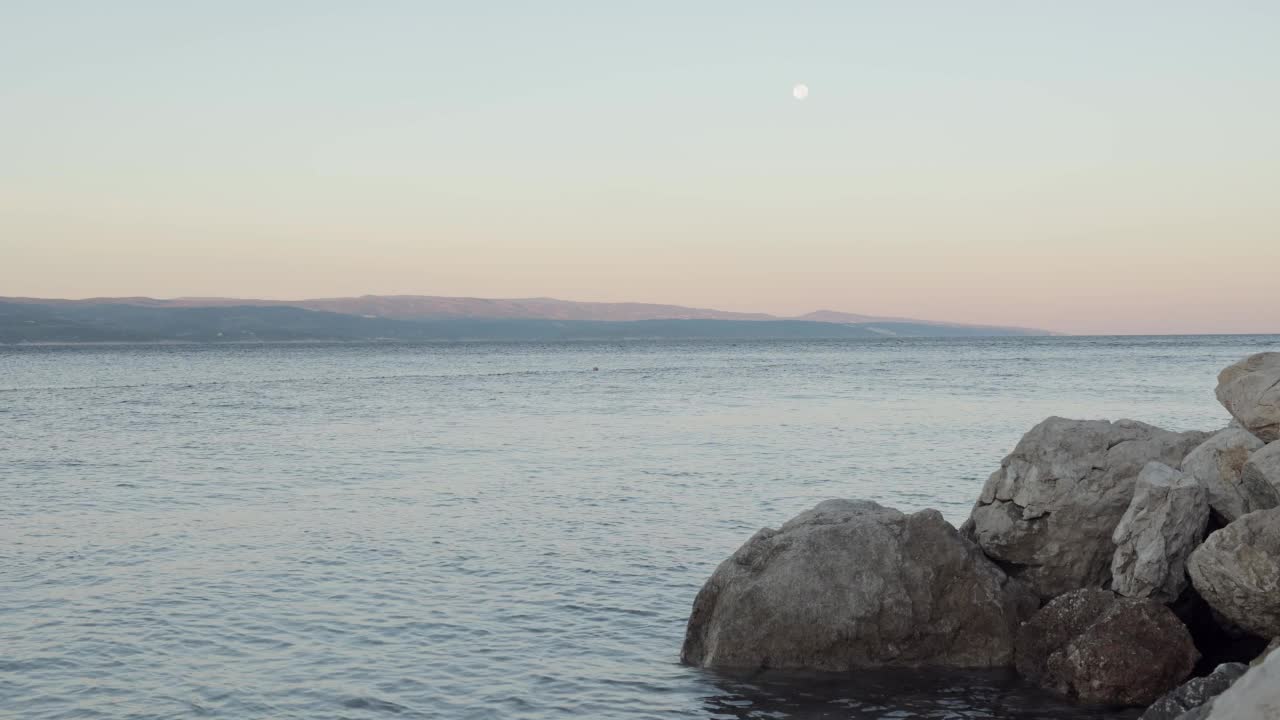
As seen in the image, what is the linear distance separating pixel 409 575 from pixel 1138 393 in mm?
54864

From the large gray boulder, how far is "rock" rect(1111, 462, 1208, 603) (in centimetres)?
699

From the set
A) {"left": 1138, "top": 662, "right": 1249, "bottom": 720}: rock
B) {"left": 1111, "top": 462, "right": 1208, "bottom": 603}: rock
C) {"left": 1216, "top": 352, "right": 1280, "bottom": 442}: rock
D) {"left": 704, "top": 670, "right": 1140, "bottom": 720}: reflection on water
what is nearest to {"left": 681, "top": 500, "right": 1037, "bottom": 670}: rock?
{"left": 704, "top": 670, "right": 1140, "bottom": 720}: reflection on water

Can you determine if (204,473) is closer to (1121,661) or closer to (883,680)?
(883,680)

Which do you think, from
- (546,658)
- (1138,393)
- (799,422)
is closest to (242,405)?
(799,422)

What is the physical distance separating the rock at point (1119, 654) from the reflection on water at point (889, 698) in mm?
246

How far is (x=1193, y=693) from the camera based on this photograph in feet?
38.8

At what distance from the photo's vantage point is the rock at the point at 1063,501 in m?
16.7

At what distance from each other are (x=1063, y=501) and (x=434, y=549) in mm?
11559

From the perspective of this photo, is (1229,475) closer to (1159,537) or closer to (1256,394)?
(1159,537)

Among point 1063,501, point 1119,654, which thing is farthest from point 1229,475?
point 1119,654

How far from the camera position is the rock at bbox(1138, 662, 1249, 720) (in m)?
11.8

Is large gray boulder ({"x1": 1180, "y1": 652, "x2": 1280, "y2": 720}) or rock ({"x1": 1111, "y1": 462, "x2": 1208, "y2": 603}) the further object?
rock ({"x1": 1111, "y1": 462, "x2": 1208, "y2": 603})

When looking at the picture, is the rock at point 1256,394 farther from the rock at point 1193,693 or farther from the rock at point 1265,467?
the rock at point 1193,693

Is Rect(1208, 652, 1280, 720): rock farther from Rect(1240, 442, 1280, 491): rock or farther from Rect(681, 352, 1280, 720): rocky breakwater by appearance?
Rect(1240, 442, 1280, 491): rock
